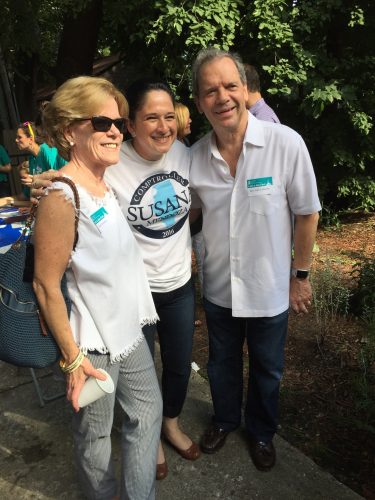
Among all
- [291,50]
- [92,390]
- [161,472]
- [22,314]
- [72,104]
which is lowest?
[161,472]

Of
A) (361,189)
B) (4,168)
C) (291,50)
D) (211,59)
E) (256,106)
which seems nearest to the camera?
(211,59)

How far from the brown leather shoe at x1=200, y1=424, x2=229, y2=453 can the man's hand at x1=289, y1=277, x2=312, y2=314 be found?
2.70 feet

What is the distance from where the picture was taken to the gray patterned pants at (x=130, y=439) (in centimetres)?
177

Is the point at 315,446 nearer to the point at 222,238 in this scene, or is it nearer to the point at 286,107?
the point at 222,238

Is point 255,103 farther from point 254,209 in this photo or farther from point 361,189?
point 361,189

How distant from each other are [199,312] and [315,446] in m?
1.91

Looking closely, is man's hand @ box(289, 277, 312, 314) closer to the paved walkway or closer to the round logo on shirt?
the round logo on shirt

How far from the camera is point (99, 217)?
159 cm

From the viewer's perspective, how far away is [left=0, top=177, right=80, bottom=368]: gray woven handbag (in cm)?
153

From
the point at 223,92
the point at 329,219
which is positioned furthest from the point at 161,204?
the point at 329,219

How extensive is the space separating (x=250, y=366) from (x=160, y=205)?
100 cm

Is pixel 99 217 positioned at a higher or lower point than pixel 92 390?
higher

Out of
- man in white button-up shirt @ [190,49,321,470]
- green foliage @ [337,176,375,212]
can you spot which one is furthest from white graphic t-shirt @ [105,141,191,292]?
green foliage @ [337,176,375,212]

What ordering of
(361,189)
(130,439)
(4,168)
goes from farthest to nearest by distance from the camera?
(4,168) < (361,189) < (130,439)
